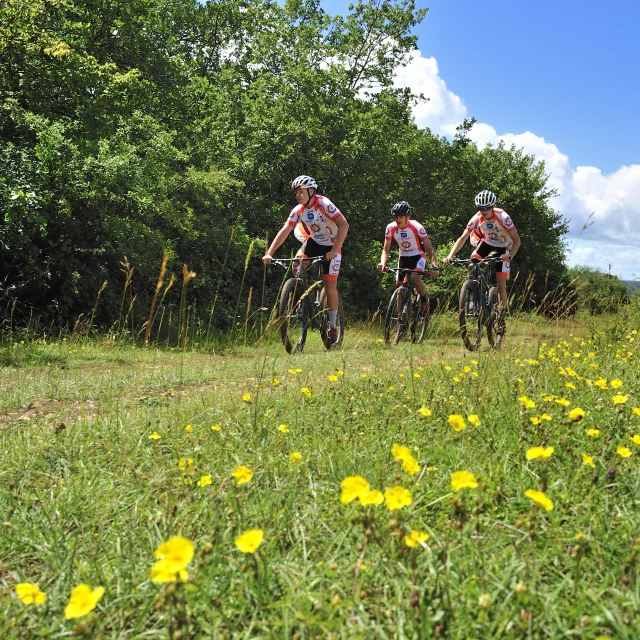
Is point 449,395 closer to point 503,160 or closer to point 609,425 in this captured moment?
point 609,425

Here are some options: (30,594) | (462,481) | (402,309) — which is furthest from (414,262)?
(30,594)

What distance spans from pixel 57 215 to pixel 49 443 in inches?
303

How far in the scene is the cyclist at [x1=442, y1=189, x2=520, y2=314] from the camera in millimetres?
8555

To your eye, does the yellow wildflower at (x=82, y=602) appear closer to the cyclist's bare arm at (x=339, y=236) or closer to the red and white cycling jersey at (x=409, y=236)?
the cyclist's bare arm at (x=339, y=236)

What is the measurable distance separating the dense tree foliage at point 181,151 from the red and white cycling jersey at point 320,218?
1.52m

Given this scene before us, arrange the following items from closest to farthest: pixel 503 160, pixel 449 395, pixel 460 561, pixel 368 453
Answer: pixel 460 561
pixel 368 453
pixel 449 395
pixel 503 160

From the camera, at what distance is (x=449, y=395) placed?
12.2 feet

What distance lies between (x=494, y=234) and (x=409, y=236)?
52.2 inches

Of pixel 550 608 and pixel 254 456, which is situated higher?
pixel 550 608

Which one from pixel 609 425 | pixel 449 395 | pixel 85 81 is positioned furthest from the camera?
pixel 85 81

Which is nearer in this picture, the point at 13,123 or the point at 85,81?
the point at 13,123

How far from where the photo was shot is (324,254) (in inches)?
316

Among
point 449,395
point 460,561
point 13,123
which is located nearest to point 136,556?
point 460,561

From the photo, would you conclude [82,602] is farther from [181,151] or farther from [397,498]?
A: [181,151]
